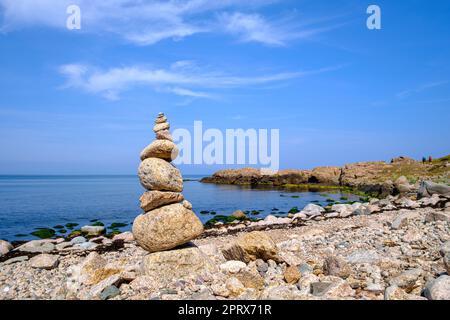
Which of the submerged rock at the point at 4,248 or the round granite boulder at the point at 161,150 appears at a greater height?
the round granite boulder at the point at 161,150

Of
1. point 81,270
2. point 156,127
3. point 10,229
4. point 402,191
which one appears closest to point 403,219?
point 156,127

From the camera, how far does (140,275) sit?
962cm

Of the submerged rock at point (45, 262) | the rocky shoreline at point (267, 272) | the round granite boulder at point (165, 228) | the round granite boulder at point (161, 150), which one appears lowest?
the submerged rock at point (45, 262)

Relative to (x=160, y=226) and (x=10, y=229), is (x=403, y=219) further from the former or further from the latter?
(x=10, y=229)

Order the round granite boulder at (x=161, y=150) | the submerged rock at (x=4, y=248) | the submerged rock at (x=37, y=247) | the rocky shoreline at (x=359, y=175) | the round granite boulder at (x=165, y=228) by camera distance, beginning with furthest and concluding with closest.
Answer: the rocky shoreline at (x=359, y=175) < the submerged rock at (x=37, y=247) < the submerged rock at (x=4, y=248) < the round granite boulder at (x=161, y=150) < the round granite boulder at (x=165, y=228)

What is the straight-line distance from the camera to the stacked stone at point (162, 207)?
32.4 feet

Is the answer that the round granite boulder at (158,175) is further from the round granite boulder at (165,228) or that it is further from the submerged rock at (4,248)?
the submerged rock at (4,248)

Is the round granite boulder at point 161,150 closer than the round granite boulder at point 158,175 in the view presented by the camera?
No

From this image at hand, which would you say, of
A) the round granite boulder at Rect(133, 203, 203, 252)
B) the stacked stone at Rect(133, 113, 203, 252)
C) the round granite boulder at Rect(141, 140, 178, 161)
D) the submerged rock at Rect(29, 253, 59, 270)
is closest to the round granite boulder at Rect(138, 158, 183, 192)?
the stacked stone at Rect(133, 113, 203, 252)

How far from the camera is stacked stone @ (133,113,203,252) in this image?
9.88 meters

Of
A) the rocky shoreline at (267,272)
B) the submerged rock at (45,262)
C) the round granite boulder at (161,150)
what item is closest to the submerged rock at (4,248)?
the rocky shoreline at (267,272)

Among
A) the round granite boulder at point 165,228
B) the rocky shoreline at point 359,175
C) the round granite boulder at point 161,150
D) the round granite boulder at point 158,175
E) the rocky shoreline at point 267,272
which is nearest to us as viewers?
the rocky shoreline at point 267,272

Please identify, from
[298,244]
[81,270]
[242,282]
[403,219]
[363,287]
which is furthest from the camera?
[403,219]
